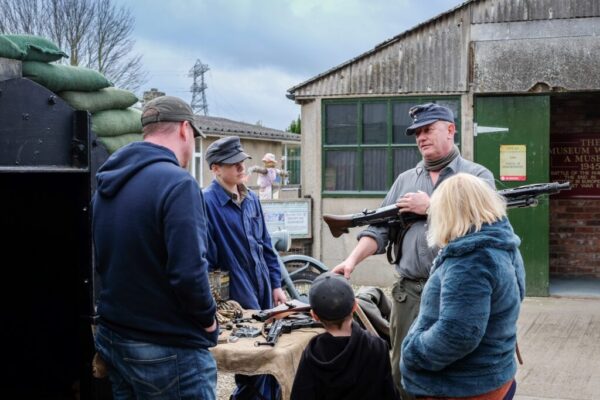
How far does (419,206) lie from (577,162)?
29.4ft

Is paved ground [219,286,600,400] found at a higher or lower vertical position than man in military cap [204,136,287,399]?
lower

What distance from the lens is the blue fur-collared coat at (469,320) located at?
135 inches

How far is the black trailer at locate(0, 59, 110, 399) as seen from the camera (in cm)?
392

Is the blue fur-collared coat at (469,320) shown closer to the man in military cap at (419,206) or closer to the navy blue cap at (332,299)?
the navy blue cap at (332,299)

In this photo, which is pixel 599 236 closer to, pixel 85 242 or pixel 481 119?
pixel 481 119

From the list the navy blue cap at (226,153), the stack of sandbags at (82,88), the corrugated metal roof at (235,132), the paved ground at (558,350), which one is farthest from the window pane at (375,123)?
the corrugated metal roof at (235,132)

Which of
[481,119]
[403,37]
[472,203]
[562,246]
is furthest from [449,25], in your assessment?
[472,203]

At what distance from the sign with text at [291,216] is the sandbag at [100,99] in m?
6.85

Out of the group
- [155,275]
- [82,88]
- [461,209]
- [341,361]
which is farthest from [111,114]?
[461,209]

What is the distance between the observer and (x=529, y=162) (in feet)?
37.0

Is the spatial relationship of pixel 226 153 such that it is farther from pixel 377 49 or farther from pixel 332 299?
pixel 377 49

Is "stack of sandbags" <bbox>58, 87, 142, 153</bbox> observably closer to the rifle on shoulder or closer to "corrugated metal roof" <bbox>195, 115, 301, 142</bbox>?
the rifle on shoulder

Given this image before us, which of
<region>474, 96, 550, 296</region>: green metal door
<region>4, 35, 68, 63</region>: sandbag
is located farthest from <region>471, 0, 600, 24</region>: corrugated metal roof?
<region>4, 35, 68, 63</region>: sandbag

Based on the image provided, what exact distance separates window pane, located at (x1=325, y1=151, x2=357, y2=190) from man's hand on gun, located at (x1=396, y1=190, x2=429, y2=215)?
25.0 feet
